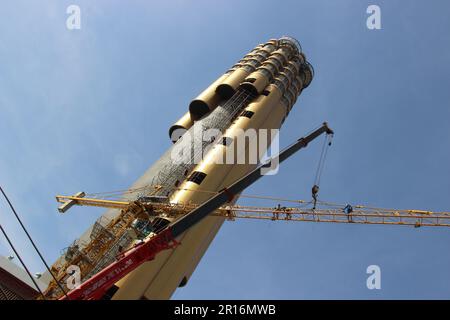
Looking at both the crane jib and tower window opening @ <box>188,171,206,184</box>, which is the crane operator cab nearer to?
tower window opening @ <box>188,171,206,184</box>

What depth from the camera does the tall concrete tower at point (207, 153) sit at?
43.3 metres

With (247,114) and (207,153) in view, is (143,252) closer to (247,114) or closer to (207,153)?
(207,153)

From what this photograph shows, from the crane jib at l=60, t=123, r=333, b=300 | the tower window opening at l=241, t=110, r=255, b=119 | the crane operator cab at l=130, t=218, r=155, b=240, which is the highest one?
the tower window opening at l=241, t=110, r=255, b=119

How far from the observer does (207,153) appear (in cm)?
5606

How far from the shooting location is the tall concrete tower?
43.3 m

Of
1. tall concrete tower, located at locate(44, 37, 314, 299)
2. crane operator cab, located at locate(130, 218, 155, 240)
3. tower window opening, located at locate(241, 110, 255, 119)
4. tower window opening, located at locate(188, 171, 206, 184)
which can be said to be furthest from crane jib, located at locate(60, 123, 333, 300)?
tower window opening, located at locate(241, 110, 255, 119)

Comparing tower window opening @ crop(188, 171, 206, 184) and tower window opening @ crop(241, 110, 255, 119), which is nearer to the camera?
tower window opening @ crop(188, 171, 206, 184)

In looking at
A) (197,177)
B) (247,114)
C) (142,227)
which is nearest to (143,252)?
(142,227)

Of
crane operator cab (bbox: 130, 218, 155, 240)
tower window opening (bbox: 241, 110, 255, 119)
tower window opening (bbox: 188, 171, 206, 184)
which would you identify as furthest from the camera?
tower window opening (bbox: 241, 110, 255, 119)

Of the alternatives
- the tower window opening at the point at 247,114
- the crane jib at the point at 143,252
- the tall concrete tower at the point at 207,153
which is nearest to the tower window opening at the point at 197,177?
the tall concrete tower at the point at 207,153

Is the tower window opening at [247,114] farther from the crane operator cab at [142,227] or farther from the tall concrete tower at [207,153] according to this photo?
the crane operator cab at [142,227]

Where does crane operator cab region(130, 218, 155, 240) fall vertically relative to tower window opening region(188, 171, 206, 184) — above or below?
below

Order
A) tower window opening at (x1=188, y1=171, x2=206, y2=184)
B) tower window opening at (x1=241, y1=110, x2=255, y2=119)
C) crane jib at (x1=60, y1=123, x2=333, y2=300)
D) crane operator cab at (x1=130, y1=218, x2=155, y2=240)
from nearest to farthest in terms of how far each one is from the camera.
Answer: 1. crane jib at (x1=60, y1=123, x2=333, y2=300)
2. crane operator cab at (x1=130, y1=218, x2=155, y2=240)
3. tower window opening at (x1=188, y1=171, x2=206, y2=184)
4. tower window opening at (x1=241, y1=110, x2=255, y2=119)
